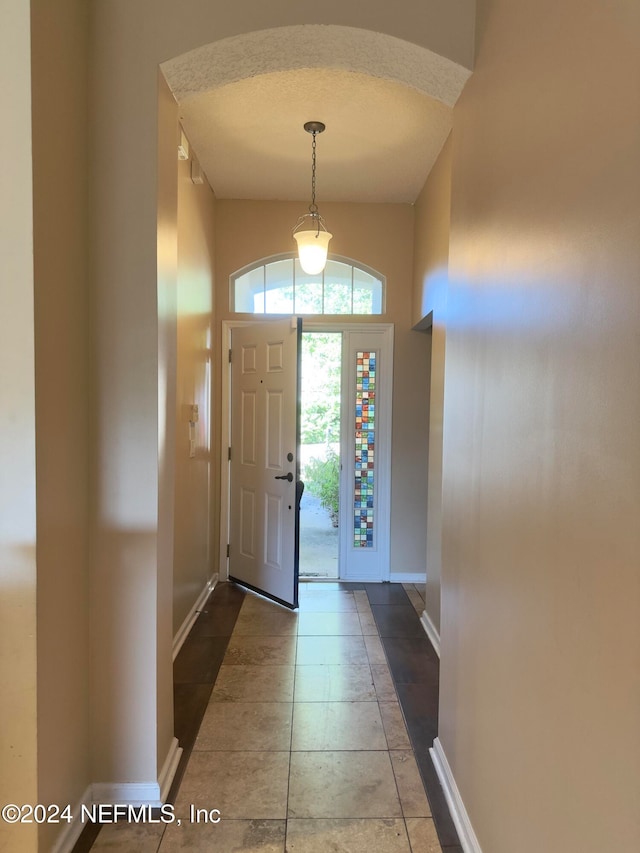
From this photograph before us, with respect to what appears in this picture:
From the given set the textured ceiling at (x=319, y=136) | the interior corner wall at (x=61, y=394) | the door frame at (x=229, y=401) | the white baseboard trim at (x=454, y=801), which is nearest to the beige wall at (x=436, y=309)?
the textured ceiling at (x=319, y=136)

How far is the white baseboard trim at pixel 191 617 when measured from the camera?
284 cm

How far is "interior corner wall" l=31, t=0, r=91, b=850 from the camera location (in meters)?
1.42

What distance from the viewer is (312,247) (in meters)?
2.87

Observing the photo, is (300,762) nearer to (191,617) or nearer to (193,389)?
(191,617)

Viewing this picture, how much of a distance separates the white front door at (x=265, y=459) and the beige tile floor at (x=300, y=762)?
701mm

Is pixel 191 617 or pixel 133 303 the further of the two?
pixel 191 617

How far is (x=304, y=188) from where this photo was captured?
3.62m

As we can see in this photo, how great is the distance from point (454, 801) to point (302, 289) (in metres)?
3.38

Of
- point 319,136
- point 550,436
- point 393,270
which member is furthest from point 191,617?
point 319,136

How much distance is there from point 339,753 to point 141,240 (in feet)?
7.07

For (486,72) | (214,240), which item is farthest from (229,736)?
(214,240)

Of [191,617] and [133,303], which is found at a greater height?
[133,303]

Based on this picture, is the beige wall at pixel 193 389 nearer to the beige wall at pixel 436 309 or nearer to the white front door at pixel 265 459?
the white front door at pixel 265 459

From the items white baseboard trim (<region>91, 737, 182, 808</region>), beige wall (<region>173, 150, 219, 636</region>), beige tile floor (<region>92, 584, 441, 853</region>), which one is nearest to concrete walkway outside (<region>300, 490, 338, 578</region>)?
beige wall (<region>173, 150, 219, 636</region>)
